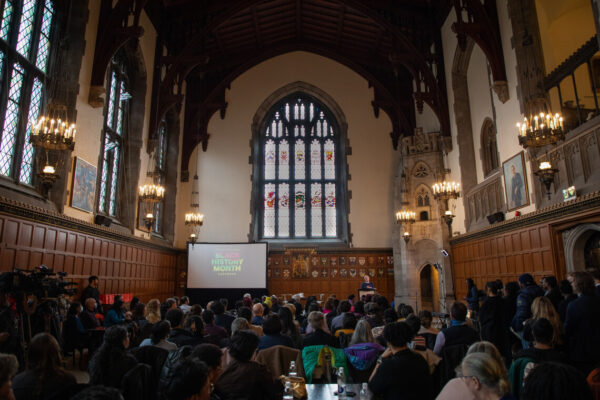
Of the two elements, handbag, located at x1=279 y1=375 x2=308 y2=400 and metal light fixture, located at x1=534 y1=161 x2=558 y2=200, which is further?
metal light fixture, located at x1=534 y1=161 x2=558 y2=200

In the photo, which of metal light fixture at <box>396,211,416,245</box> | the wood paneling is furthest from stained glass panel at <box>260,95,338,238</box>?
metal light fixture at <box>396,211,416,245</box>

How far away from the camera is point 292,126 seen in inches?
717

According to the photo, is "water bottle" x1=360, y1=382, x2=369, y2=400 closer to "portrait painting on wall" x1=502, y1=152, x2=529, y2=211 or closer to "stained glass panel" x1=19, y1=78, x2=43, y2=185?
"stained glass panel" x1=19, y1=78, x2=43, y2=185

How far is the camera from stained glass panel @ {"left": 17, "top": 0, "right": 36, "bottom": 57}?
8.25 m

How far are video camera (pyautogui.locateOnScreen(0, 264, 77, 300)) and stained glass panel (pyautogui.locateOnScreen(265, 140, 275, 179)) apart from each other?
1186cm

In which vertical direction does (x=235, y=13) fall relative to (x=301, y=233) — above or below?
above

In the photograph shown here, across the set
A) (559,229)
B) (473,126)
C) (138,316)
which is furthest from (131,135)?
(559,229)

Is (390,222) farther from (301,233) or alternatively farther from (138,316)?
(138,316)

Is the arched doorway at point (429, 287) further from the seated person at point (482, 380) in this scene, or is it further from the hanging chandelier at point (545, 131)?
the seated person at point (482, 380)

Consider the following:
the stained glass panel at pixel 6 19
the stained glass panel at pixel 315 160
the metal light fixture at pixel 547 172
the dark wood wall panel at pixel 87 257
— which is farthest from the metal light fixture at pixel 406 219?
the stained glass panel at pixel 6 19

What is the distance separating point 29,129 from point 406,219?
36.0ft

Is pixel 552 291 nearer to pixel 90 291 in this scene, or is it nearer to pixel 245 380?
pixel 245 380

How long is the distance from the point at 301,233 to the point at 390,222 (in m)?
3.68

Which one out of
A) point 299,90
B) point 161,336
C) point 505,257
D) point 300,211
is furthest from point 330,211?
point 161,336
